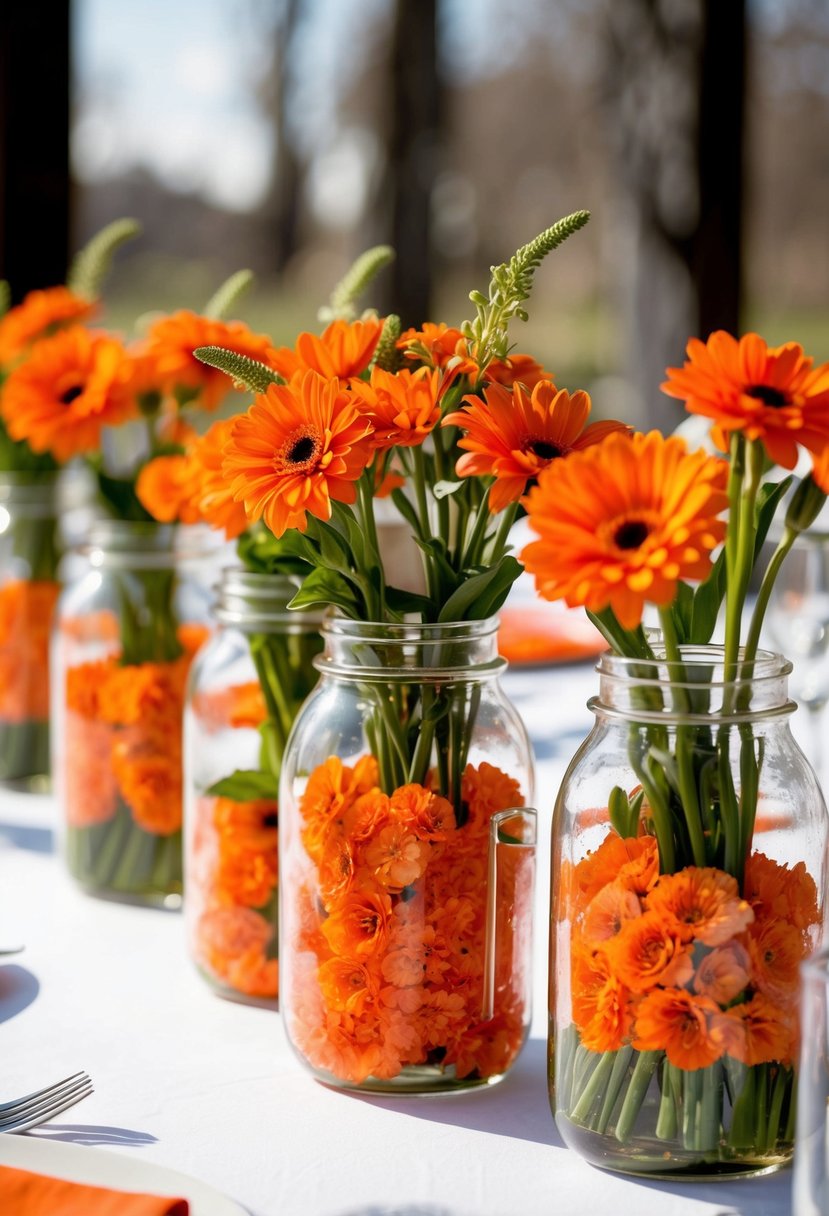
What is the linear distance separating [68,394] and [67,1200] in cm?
60

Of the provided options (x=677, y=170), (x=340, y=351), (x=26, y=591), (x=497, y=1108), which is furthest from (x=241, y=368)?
(x=677, y=170)

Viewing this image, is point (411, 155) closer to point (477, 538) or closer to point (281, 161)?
point (281, 161)

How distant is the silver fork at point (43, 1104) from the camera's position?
600 millimetres

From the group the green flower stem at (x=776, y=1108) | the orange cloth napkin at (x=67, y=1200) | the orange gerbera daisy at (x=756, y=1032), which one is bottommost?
the orange cloth napkin at (x=67, y=1200)

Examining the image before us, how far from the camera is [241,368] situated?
591mm

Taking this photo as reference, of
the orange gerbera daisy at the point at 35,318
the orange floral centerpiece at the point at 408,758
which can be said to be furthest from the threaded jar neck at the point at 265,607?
the orange gerbera daisy at the point at 35,318

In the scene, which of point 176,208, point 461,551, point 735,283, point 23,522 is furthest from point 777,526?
point 176,208

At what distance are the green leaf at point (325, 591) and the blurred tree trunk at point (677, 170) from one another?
2289mm

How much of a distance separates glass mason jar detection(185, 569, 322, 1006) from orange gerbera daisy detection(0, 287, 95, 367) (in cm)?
42

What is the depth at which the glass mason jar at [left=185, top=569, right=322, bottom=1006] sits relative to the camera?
76 centimetres

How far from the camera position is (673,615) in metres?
0.55

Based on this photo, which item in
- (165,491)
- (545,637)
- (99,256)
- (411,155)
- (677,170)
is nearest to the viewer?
(165,491)

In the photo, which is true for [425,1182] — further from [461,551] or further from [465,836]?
[461,551]

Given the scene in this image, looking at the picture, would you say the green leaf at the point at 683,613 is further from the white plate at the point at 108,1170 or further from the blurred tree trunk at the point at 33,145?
the blurred tree trunk at the point at 33,145
